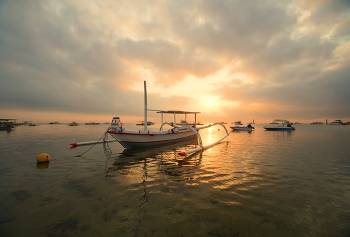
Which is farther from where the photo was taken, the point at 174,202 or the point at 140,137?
the point at 140,137

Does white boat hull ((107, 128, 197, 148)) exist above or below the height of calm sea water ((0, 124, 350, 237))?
above

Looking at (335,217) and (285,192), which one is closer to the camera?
(335,217)

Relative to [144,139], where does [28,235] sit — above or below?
below

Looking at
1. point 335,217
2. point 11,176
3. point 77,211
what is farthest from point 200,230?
point 11,176

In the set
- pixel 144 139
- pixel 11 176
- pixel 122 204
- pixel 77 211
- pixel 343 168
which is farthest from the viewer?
pixel 144 139

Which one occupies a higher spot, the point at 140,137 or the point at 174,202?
the point at 140,137

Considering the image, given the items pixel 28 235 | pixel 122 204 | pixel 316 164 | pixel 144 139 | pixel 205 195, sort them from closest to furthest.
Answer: pixel 28 235, pixel 122 204, pixel 205 195, pixel 316 164, pixel 144 139

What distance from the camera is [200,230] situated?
185 inches

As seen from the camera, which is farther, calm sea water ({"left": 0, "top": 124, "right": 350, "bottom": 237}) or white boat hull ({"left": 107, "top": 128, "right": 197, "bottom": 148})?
white boat hull ({"left": 107, "top": 128, "right": 197, "bottom": 148})

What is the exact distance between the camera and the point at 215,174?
33.1 feet

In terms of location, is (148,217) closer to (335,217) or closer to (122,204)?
(122,204)

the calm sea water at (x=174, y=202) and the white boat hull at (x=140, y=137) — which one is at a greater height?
the white boat hull at (x=140, y=137)

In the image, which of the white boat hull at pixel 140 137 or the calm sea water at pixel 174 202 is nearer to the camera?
the calm sea water at pixel 174 202

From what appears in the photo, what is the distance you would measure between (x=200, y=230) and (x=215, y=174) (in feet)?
18.8
